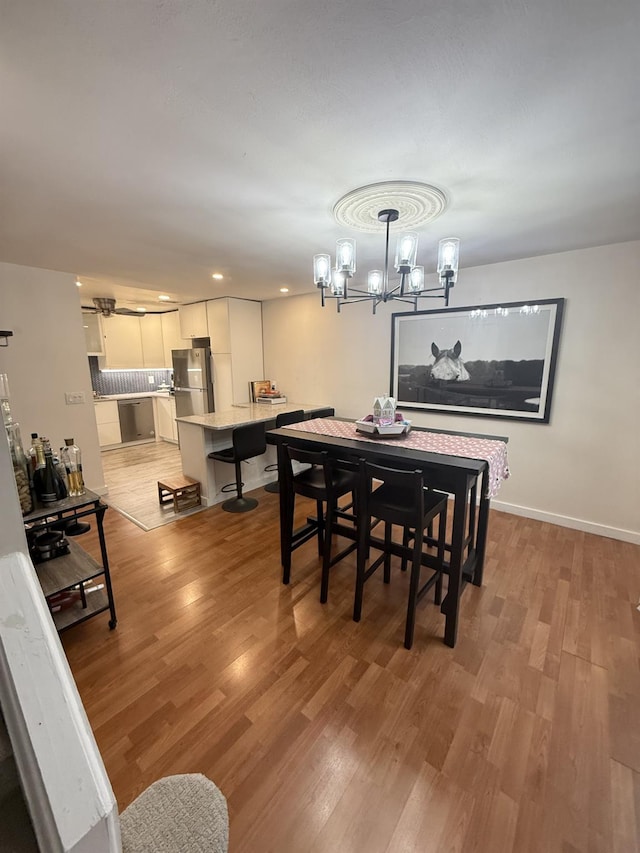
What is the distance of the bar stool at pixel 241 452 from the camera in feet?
11.0

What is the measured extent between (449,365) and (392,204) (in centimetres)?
203

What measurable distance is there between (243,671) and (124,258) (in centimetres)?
318

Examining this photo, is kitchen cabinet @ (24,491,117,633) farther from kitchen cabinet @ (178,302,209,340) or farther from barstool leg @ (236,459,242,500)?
kitchen cabinet @ (178,302,209,340)

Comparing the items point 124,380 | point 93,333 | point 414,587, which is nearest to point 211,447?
point 414,587

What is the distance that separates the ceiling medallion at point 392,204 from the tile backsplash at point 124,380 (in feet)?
17.8

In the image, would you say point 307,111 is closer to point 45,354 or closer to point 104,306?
point 45,354

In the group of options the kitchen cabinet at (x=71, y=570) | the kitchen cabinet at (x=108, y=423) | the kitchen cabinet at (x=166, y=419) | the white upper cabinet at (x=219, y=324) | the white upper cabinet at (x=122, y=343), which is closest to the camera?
the kitchen cabinet at (x=71, y=570)

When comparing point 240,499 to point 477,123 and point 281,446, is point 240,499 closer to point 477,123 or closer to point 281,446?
point 281,446

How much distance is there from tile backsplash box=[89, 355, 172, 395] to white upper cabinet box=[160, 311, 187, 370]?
2.11ft

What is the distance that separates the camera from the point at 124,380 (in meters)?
6.46

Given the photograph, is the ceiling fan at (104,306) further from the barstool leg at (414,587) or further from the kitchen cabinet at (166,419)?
the barstool leg at (414,587)

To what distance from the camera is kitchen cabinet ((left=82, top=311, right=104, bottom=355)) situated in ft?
18.0

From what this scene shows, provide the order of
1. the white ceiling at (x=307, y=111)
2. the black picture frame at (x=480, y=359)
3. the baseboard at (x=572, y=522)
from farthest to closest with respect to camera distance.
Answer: the black picture frame at (x=480, y=359) → the baseboard at (x=572, y=522) → the white ceiling at (x=307, y=111)

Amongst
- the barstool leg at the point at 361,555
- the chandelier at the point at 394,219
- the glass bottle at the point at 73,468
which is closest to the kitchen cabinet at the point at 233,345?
the chandelier at the point at 394,219
